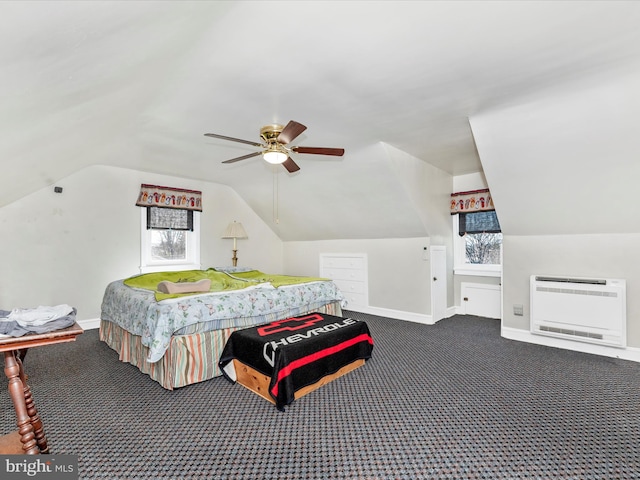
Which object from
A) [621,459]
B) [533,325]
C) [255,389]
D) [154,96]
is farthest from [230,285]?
[533,325]

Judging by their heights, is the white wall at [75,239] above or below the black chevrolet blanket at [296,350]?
above

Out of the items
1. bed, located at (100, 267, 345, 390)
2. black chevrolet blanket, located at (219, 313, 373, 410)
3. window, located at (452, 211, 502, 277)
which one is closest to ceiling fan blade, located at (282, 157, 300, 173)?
bed, located at (100, 267, 345, 390)

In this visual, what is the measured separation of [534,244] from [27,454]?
4.76 metres

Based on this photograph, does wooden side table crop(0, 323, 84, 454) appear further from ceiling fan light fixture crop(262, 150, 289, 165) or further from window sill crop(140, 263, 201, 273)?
window sill crop(140, 263, 201, 273)

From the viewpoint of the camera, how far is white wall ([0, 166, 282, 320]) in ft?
13.0

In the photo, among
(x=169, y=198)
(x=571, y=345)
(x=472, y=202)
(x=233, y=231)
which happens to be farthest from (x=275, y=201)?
(x=571, y=345)

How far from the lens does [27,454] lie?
1577mm

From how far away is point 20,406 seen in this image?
1.61 metres

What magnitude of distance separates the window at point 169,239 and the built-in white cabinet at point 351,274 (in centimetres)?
235

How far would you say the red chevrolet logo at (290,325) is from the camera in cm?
278

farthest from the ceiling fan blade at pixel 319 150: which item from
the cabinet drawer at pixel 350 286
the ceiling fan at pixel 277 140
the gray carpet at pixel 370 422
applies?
the cabinet drawer at pixel 350 286

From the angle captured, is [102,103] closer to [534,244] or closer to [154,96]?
[154,96]

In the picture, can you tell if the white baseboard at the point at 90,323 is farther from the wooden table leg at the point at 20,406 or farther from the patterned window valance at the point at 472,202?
the patterned window valance at the point at 472,202

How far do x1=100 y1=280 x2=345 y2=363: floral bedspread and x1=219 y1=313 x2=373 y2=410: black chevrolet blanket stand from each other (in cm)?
28
